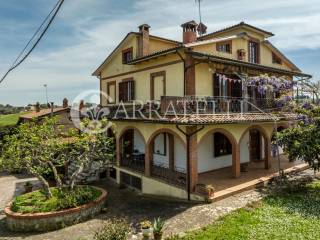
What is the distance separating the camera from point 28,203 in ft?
42.4

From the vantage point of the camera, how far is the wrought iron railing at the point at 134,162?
58.0 feet

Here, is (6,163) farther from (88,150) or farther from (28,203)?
(88,150)

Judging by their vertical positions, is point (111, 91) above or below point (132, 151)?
above

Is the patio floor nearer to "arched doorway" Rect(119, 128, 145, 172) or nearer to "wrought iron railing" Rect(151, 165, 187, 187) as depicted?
"wrought iron railing" Rect(151, 165, 187, 187)

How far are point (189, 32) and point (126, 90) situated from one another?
6220 mm

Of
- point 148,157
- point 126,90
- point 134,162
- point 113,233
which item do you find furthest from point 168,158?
point 113,233

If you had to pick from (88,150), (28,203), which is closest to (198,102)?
(88,150)

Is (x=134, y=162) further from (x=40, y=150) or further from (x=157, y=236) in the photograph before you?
(x=157, y=236)

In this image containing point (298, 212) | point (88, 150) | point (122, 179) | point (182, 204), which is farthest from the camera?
point (122, 179)

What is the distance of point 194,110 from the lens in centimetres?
1355

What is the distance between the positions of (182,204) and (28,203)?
278 inches

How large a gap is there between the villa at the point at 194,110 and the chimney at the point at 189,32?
61 millimetres

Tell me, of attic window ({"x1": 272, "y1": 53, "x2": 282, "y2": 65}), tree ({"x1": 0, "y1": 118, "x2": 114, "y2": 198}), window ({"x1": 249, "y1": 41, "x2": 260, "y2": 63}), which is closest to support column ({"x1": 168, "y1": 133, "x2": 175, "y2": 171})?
tree ({"x1": 0, "y1": 118, "x2": 114, "y2": 198})

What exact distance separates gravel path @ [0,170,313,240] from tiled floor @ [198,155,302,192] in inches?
44.1
